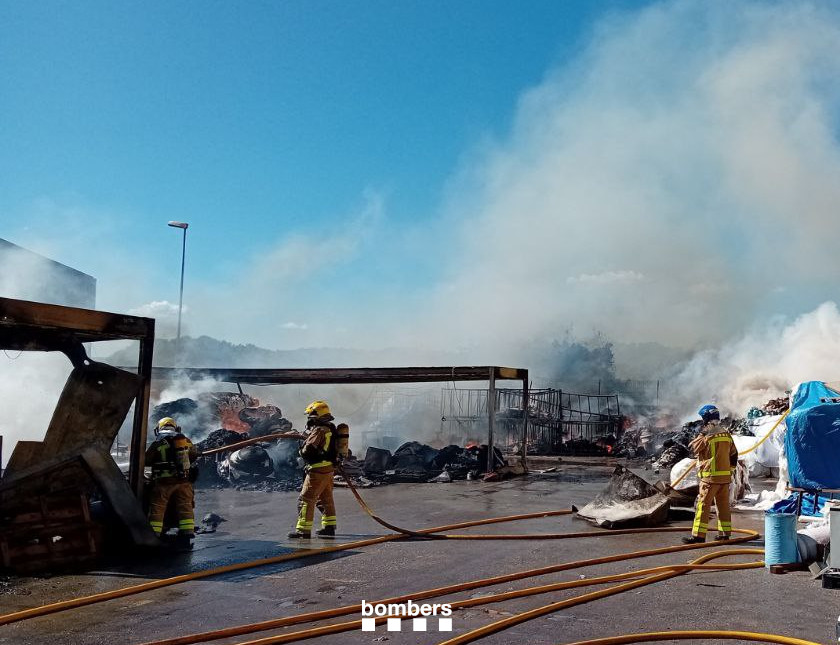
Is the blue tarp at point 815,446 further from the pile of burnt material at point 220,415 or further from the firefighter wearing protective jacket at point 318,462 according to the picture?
the pile of burnt material at point 220,415

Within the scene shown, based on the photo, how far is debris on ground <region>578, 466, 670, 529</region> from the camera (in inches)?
388

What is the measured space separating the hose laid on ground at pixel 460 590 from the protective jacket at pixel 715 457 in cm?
88

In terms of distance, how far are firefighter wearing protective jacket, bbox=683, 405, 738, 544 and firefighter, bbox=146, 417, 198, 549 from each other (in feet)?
19.5

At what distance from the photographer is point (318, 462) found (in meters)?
9.21

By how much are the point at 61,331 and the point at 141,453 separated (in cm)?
169

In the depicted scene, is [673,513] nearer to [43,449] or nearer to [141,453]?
[141,453]

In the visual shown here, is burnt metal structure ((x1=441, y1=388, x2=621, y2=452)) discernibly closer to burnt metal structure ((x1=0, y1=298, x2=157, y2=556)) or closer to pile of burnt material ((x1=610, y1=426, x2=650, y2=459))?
pile of burnt material ((x1=610, y1=426, x2=650, y2=459))

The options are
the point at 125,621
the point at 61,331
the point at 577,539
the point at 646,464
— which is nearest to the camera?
the point at 125,621

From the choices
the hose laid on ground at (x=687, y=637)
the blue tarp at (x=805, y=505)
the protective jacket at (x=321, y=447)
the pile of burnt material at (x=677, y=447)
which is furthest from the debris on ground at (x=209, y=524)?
the pile of burnt material at (x=677, y=447)

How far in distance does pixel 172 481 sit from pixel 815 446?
27.2ft

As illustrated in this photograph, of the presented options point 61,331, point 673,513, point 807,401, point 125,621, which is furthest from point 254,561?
point 807,401

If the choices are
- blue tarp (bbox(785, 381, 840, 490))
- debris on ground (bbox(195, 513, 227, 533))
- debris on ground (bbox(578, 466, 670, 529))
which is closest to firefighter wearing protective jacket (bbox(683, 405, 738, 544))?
debris on ground (bbox(578, 466, 670, 529))

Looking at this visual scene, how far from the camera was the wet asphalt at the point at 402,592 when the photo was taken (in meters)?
5.25

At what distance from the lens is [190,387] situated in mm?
21062
